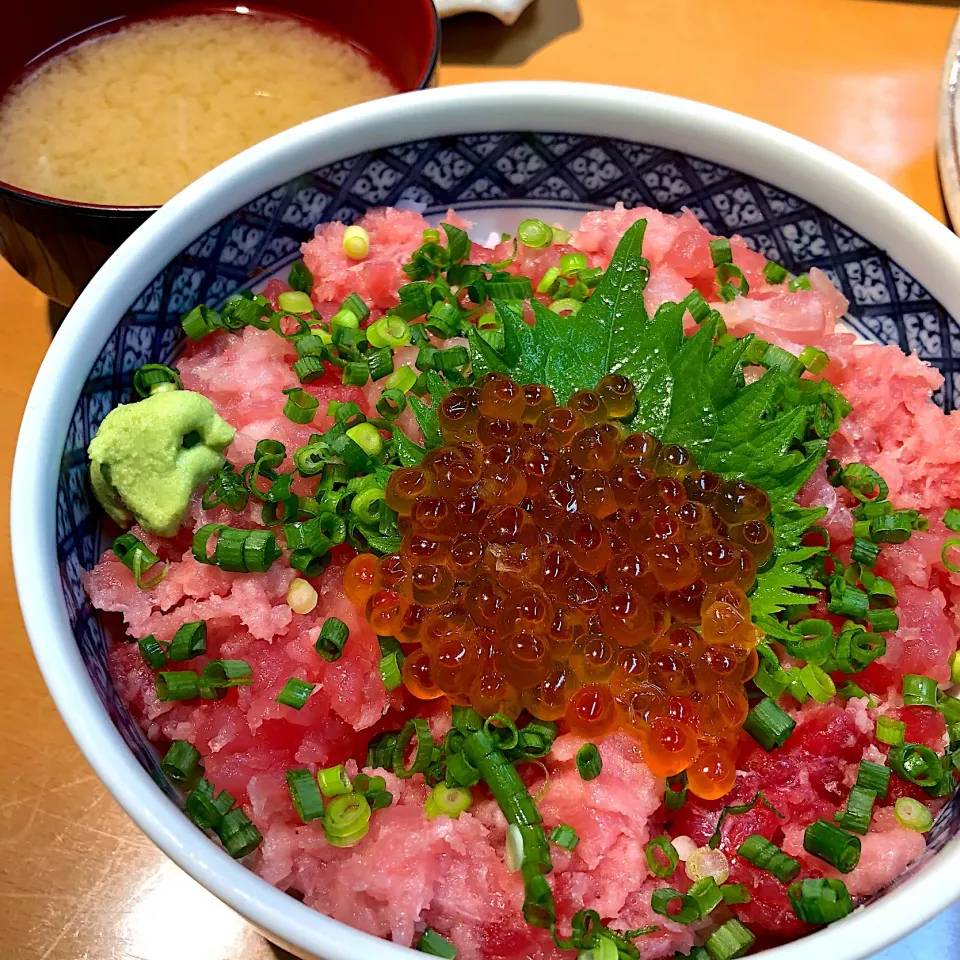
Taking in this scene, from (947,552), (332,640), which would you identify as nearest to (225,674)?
(332,640)

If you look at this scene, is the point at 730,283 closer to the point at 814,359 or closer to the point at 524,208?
the point at 814,359

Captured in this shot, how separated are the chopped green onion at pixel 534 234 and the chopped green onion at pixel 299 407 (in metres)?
0.63

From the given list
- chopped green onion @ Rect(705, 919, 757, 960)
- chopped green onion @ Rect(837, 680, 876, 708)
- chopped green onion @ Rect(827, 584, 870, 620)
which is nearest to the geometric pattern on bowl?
chopped green onion @ Rect(827, 584, 870, 620)

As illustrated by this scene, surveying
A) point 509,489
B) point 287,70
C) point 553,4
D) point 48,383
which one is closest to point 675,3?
point 553,4

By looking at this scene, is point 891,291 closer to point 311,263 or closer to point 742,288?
point 742,288

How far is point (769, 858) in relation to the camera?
1299 mm

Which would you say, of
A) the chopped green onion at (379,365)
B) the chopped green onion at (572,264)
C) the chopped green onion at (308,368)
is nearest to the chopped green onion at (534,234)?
the chopped green onion at (572,264)

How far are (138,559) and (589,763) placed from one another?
0.84m

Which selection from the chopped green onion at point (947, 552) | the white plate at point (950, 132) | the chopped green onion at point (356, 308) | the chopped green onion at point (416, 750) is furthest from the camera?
the white plate at point (950, 132)

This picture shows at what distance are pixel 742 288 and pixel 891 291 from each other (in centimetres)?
32

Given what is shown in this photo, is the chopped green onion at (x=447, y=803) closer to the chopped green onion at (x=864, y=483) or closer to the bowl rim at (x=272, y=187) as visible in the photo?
the bowl rim at (x=272, y=187)

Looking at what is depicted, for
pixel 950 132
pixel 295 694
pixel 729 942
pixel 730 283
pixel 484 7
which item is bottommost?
pixel 729 942

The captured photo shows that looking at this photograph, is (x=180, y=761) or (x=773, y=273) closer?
(x=180, y=761)

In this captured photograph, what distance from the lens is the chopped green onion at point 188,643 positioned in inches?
55.3
